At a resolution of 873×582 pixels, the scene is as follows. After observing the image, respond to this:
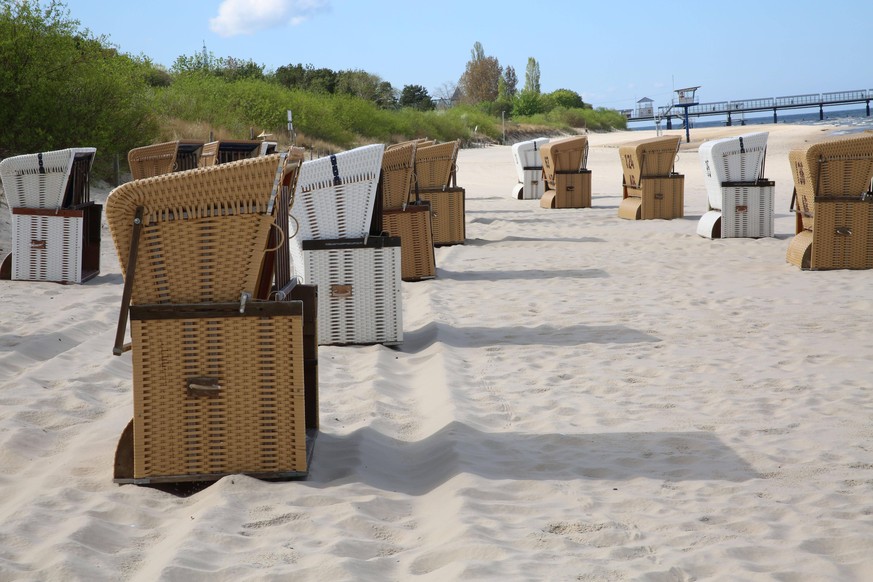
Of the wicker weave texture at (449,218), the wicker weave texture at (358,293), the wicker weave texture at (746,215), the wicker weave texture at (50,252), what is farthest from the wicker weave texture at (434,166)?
the wicker weave texture at (358,293)

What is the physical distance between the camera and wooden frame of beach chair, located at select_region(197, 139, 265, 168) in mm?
11602

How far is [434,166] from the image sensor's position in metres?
12.4

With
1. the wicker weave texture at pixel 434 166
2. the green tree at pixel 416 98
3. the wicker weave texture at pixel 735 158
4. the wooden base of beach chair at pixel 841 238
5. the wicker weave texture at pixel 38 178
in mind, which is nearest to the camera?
the wicker weave texture at pixel 38 178

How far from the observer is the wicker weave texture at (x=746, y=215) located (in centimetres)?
1242

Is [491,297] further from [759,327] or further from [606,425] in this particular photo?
[606,425]

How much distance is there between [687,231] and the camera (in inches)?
544

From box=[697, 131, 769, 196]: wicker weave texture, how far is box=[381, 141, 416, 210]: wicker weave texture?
15.1 ft

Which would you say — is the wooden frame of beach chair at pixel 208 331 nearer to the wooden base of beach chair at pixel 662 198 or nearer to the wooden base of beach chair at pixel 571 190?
the wooden base of beach chair at pixel 662 198

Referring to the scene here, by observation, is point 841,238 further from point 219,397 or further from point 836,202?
point 219,397

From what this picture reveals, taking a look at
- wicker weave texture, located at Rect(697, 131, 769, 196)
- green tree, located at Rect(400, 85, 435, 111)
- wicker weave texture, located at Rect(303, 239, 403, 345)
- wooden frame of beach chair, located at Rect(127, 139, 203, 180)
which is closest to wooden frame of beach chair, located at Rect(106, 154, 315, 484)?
wicker weave texture, located at Rect(303, 239, 403, 345)

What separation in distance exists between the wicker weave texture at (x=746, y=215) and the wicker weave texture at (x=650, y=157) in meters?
3.01

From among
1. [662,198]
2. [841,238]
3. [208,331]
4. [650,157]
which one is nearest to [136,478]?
[208,331]

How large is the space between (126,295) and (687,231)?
11366mm

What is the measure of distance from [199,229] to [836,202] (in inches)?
299
